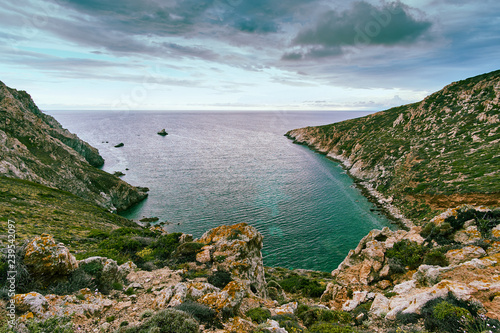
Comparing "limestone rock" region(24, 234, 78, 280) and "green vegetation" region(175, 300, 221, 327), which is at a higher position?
"limestone rock" region(24, 234, 78, 280)

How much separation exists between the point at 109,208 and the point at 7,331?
2098 inches

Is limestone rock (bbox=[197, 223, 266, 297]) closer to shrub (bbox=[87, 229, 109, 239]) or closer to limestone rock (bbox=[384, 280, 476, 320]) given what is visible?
limestone rock (bbox=[384, 280, 476, 320])

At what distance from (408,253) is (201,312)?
2043 cm

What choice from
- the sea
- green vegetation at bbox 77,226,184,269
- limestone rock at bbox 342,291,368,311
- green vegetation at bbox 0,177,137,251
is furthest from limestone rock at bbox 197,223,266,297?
the sea

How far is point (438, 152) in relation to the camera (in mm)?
63500

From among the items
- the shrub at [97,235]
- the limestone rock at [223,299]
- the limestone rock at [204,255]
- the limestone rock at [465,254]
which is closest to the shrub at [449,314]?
the limestone rock at [223,299]

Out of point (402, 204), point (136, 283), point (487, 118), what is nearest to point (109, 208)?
point (136, 283)

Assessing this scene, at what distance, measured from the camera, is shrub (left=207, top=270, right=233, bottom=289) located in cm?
1612

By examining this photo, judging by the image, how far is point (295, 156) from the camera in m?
110

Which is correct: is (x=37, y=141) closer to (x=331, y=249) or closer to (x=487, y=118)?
(x=331, y=249)

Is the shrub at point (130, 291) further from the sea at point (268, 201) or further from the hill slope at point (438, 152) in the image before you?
the hill slope at point (438, 152)

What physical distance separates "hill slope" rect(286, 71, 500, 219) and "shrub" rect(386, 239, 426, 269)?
30425mm

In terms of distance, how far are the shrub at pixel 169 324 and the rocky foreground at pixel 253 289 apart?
1.4 inches

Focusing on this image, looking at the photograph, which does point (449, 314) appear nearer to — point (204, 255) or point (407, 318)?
point (407, 318)
